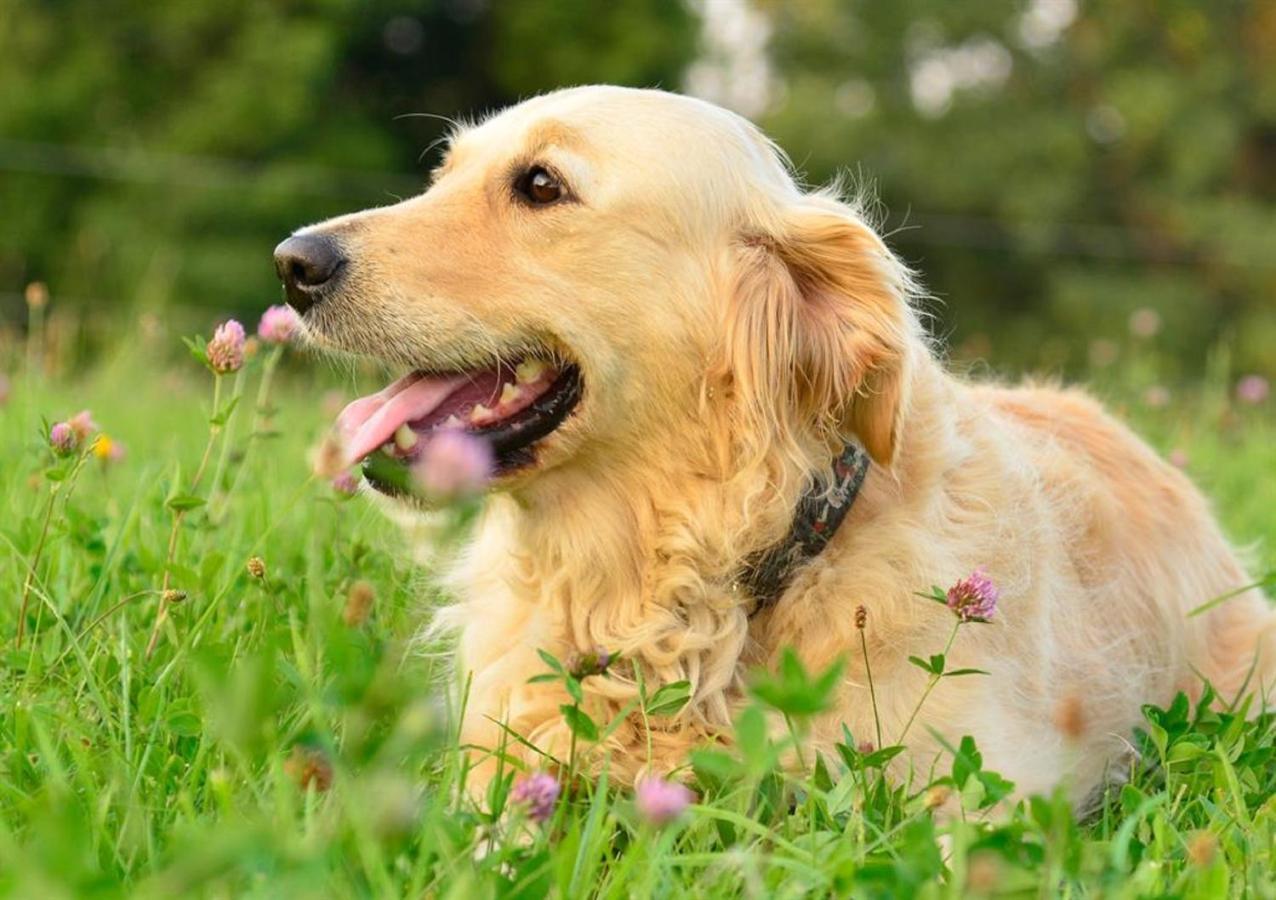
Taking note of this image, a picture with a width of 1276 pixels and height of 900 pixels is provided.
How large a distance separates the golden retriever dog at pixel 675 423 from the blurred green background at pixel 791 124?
17.7m

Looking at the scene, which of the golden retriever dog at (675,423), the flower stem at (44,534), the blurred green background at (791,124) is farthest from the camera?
the blurred green background at (791,124)

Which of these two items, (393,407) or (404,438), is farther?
(393,407)

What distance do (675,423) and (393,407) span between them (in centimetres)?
55

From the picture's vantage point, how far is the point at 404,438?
9.17ft

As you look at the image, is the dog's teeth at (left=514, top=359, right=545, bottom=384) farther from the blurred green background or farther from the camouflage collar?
the blurred green background

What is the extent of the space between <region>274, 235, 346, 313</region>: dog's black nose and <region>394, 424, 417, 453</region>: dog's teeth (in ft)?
1.00

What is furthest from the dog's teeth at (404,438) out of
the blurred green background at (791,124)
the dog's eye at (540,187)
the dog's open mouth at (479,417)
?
the blurred green background at (791,124)

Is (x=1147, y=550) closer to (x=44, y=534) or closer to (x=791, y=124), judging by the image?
(x=44, y=534)

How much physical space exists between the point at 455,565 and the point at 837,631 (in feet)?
3.23

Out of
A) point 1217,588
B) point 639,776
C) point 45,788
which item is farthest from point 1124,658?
point 45,788

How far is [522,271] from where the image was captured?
2.84 m

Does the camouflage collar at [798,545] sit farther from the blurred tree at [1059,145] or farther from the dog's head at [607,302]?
the blurred tree at [1059,145]

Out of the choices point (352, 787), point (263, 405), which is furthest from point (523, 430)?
point (352, 787)

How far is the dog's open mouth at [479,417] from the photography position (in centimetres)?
282
